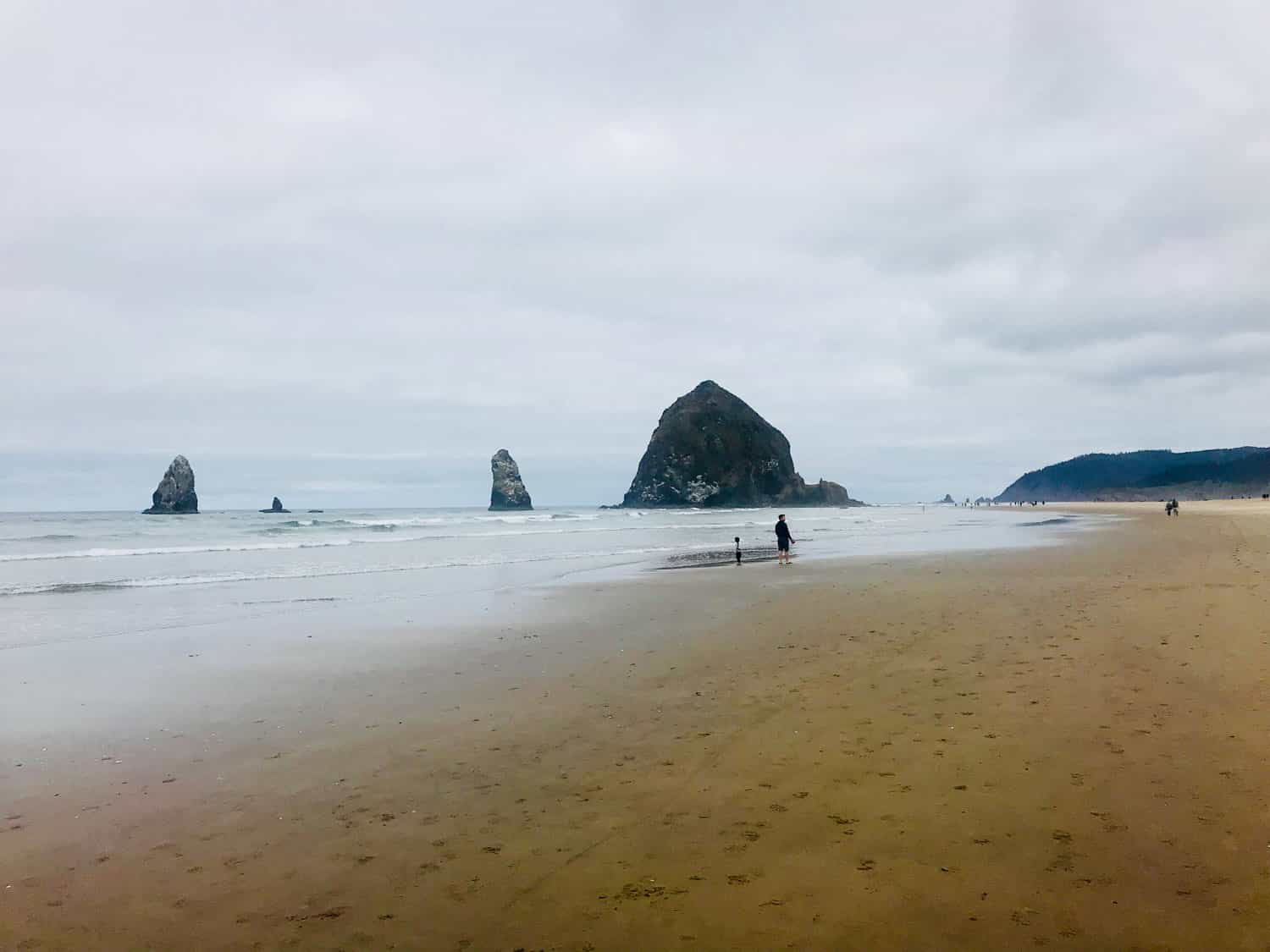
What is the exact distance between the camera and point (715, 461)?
172375 millimetres

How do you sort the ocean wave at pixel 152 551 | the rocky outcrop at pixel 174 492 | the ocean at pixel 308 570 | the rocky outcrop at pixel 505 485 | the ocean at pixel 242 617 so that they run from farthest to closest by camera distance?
the rocky outcrop at pixel 505 485, the rocky outcrop at pixel 174 492, the ocean wave at pixel 152 551, the ocean at pixel 308 570, the ocean at pixel 242 617

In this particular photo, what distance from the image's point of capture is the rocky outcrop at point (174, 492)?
119625mm

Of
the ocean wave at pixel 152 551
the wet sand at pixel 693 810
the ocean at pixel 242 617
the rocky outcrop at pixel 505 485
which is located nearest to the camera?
the wet sand at pixel 693 810

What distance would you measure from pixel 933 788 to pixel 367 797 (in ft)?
14.6

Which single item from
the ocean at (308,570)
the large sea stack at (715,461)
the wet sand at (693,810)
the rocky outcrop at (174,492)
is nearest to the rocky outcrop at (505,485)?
the large sea stack at (715,461)

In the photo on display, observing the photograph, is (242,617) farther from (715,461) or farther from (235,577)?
(715,461)

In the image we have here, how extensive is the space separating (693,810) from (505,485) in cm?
16280

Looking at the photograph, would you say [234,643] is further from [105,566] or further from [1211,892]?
[105,566]

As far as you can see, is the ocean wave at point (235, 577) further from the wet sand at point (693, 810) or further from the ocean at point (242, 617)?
the wet sand at point (693, 810)

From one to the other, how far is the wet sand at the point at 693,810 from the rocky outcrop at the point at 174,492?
128 metres

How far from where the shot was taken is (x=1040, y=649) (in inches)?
430

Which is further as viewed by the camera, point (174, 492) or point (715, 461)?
point (715, 461)

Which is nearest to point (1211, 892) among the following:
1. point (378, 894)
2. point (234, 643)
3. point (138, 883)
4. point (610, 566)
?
point (378, 894)

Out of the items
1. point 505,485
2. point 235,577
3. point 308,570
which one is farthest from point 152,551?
point 505,485
